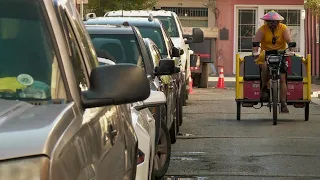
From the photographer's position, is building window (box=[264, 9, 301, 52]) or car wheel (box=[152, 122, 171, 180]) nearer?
car wheel (box=[152, 122, 171, 180])

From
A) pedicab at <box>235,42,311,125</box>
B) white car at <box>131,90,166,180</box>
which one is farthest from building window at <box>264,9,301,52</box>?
white car at <box>131,90,166,180</box>

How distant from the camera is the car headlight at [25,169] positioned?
247 centimetres

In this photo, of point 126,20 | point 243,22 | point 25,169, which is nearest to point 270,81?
point 126,20

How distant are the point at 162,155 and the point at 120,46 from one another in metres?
1.59

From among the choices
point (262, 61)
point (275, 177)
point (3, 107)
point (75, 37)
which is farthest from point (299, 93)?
point (3, 107)

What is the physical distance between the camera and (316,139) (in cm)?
1180

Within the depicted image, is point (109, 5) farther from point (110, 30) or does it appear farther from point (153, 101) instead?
point (153, 101)

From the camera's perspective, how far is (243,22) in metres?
38.1

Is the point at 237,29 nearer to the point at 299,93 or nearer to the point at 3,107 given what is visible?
the point at 299,93

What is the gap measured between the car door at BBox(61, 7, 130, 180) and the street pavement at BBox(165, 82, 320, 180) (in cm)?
453

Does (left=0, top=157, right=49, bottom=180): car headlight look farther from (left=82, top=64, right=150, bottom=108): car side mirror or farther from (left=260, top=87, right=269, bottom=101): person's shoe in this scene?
(left=260, top=87, right=269, bottom=101): person's shoe

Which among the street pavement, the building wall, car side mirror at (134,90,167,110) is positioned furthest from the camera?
the building wall

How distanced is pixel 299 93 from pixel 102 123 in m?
10.6

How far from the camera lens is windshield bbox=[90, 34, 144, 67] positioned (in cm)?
936
